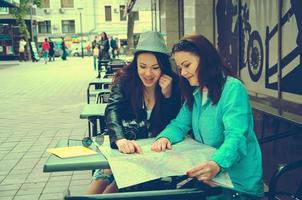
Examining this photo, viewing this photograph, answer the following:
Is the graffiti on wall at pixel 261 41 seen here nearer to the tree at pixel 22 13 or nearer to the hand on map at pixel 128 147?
the hand on map at pixel 128 147

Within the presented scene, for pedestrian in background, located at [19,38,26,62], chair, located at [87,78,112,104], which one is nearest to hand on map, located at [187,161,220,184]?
chair, located at [87,78,112,104]

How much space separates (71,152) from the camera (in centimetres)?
251

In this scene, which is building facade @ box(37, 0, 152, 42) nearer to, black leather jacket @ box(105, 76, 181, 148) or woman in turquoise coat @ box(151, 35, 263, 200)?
black leather jacket @ box(105, 76, 181, 148)

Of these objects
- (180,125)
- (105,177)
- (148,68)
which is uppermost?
(148,68)

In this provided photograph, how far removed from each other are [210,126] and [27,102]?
33.6ft

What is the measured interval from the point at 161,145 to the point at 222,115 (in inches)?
14.7

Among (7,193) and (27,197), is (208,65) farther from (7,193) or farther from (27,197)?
(7,193)

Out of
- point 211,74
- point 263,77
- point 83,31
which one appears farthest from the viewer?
point 83,31

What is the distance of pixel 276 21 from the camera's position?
457 centimetres

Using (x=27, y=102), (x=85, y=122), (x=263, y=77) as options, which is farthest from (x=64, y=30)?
(x=263, y=77)

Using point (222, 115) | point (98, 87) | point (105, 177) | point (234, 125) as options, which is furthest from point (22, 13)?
point (234, 125)

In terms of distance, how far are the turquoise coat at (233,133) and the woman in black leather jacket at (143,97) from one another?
41 centimetres

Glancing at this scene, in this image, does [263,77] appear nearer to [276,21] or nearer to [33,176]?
[276,21]

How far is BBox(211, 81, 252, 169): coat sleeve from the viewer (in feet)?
7.28
